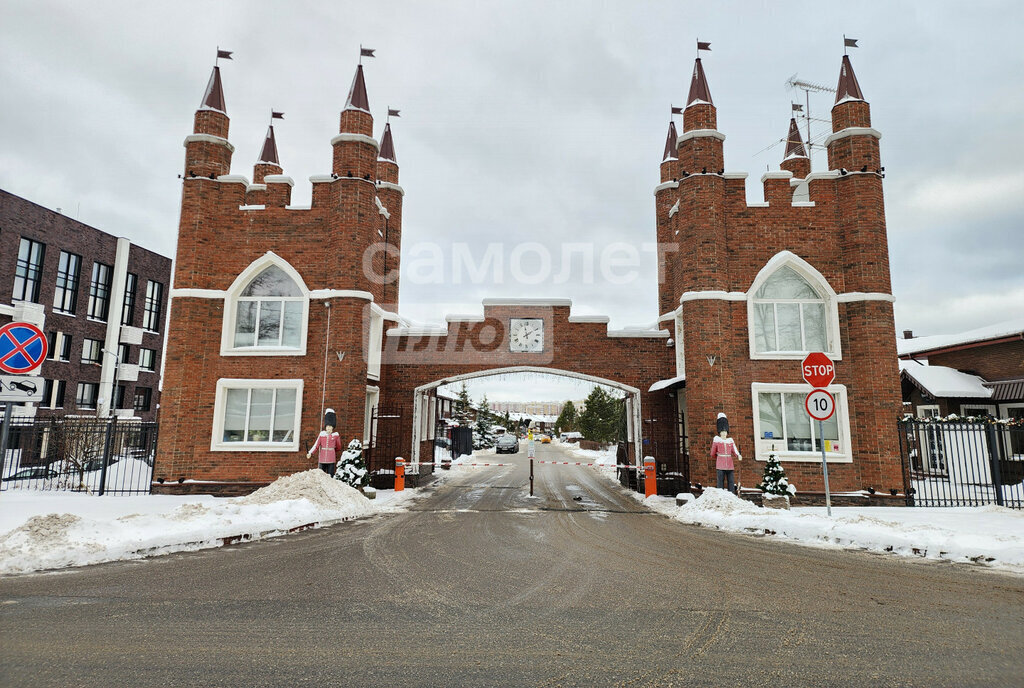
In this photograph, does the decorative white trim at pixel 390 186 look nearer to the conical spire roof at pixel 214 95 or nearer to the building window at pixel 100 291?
the conical spire roof at pixel 214 95

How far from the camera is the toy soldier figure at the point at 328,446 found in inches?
582

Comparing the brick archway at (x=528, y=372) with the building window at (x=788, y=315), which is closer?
the building window at (x=788, y=315)

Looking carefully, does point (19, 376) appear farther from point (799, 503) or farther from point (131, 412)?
point (131, 412)

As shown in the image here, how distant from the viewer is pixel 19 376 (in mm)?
9008

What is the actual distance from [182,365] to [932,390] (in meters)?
25.0

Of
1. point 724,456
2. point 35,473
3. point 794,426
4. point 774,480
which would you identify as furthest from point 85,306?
point 794,426

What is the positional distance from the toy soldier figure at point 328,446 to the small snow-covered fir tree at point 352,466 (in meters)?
0.23

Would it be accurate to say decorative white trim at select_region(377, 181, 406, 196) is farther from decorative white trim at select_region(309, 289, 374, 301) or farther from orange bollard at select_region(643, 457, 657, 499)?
orange bollard at select_region(643, 457, 657, 499)

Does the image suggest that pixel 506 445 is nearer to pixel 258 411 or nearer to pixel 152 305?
pixel 152 305

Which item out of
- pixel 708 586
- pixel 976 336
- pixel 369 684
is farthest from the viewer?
pixel 976 336

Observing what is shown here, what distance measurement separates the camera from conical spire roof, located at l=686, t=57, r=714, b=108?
1717 centimetres

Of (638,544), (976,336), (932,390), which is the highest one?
(976,336)

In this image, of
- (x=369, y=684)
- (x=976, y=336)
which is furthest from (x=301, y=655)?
(x=976, y=336)

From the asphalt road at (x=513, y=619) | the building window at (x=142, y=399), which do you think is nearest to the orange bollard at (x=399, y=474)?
the asphalt road at (x=513, y=619)
